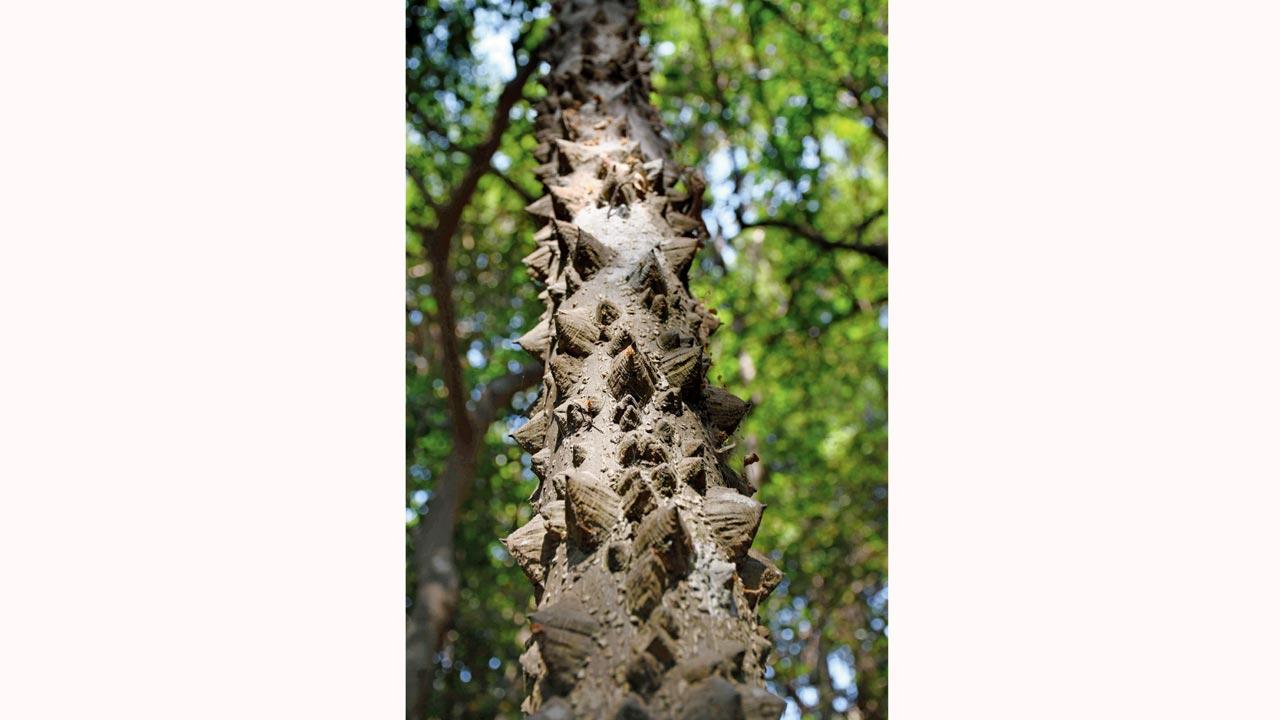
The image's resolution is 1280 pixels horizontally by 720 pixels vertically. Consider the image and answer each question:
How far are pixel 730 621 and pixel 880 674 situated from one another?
6679 mm

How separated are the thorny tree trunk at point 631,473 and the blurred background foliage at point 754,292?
3.89 m

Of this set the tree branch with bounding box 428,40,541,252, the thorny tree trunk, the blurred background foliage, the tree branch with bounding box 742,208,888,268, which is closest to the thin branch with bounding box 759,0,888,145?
the blurred background foliage

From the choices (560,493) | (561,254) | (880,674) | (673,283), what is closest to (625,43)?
(561,254)

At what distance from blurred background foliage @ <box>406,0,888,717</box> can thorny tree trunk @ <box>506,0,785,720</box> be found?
3.89 m

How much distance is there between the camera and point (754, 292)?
24.9 feet

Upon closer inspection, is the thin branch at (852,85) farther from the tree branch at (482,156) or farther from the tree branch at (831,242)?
the tree branch at (482,156)

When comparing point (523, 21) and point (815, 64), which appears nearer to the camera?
point (523, 21)

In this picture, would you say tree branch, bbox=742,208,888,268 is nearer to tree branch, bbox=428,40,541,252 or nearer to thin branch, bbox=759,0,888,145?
thin branch, bbox=759,0,888,145

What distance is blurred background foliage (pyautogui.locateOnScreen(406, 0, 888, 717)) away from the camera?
6188mm

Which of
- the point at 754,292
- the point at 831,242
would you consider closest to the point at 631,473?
the point at 831,242

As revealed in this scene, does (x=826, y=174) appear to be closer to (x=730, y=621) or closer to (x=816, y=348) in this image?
(x=816, y=348)

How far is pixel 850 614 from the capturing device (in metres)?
7.99

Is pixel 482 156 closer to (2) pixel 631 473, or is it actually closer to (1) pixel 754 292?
(1) pixel 754 292

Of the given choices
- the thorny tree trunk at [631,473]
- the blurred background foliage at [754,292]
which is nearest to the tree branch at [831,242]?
the blurred background foliage at [754,292]
